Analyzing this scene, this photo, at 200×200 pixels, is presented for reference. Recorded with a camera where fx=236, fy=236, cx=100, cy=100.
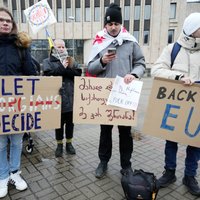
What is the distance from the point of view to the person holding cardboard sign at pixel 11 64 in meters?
2.55

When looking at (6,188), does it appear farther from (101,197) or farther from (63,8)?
(63,8)

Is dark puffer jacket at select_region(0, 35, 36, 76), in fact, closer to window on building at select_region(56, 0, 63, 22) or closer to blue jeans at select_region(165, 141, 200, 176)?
blue jeans at select_region(165, 141, 200, 176)

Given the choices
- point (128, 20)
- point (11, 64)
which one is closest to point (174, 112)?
point (11, 64)

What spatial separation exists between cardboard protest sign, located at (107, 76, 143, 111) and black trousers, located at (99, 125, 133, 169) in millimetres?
378

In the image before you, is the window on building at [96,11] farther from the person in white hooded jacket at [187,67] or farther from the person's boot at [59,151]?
the person in white hooded jacket at [187,67]

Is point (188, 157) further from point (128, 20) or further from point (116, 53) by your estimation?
point (128, 20)

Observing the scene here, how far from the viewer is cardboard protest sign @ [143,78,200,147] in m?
2.58

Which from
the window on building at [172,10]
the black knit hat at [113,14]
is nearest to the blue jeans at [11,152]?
the black knit hat at [113,14]

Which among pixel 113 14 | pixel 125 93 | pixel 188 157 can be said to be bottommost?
pixel 188 157

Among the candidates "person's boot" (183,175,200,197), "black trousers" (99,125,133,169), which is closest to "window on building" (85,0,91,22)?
"black trousers" (99,125,133,169)

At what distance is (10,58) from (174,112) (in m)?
1.91

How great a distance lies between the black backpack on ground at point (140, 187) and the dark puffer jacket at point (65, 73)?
5.03ft

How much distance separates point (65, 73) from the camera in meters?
3.57

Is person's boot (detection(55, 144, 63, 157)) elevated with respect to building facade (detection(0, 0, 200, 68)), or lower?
lower
